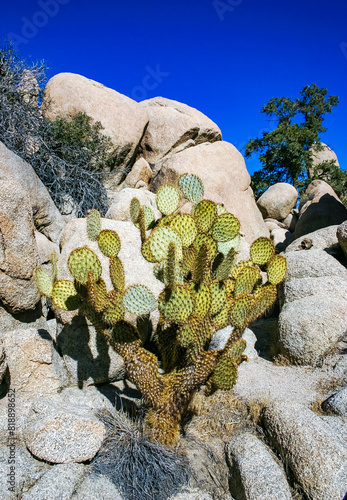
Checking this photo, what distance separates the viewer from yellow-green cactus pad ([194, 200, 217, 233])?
146 inches

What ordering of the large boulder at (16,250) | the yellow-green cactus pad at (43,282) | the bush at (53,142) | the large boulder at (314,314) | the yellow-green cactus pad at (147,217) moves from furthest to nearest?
the bush at (53,142) → the large boulder at (314,314) → the large boulder at (16,250) → the yellow-green cactus pad at (147,217) → the yellow-green cactus pad at (43,282)

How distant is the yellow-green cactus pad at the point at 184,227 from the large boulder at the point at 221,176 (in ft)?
21.1

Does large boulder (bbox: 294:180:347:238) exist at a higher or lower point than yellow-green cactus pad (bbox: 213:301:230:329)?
higher

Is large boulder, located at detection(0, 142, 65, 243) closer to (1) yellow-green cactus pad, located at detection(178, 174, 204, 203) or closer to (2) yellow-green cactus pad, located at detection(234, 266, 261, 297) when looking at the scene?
(1) yellow-green cactus pad, located at detection(178, 174, 204, 203)

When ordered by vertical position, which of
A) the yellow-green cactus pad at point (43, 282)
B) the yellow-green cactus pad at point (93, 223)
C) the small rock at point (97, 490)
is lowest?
the small rock at point (97, 490)

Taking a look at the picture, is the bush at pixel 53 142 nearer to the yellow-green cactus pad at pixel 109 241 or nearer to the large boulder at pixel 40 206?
the large boulder at pixel 40 206

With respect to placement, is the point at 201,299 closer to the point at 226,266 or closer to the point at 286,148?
the point at 226,266

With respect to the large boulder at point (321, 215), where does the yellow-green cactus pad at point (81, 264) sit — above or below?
below

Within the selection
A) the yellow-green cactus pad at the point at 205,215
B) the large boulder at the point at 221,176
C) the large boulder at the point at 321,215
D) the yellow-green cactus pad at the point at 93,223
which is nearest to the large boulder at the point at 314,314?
the yellow-green cactus pad at the point at 205,215

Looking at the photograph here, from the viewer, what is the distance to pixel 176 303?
3.06 metres

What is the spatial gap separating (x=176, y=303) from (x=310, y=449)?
165cm

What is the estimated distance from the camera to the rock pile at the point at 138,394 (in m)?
3.04

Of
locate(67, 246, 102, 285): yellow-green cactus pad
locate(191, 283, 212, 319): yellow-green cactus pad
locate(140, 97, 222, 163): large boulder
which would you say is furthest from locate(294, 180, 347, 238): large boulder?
locate(67, 246, 102, 285): yellow-green cactus pad

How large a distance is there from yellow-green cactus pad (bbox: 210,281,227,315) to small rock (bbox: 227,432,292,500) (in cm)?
122
